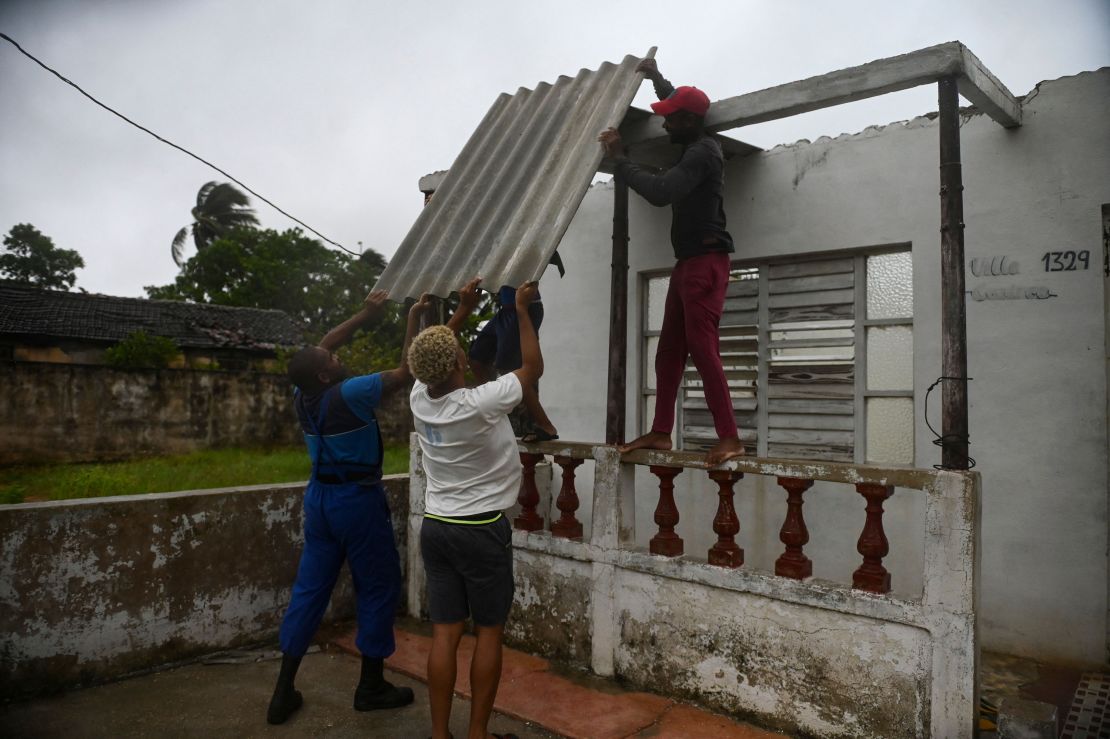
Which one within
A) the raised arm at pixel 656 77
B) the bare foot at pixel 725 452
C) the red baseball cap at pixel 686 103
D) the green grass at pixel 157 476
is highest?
the raised arm at pixel 656 77

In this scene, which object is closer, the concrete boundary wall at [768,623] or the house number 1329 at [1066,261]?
the concrete boundary wall at [768,623]

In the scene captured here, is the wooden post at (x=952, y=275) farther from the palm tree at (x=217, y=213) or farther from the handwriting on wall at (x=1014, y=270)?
the palm tree at (x=217, y=213)

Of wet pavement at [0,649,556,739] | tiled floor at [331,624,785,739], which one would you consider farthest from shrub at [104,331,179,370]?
tiled floor at [331,624,785,739]

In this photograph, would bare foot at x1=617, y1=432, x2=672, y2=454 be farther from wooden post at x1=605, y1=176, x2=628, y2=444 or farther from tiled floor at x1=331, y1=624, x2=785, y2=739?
tiled floor at x1=331, y1=624, x2=785, y2=739

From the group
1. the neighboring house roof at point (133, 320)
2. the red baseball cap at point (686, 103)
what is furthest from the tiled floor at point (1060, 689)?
the neighboring house roof at point (133, 320)

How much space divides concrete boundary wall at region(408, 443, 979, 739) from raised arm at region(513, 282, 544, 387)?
42.8 inches

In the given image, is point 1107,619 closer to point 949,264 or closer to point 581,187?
point 949,264

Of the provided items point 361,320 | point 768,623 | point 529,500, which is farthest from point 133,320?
point 768,623

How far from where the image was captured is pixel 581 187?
13.6ft

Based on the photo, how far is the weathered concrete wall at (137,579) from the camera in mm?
4156

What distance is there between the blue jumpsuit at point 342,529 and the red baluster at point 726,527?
5.84 ft

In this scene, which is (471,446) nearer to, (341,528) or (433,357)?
(433,357)

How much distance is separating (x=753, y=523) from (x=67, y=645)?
4.42m

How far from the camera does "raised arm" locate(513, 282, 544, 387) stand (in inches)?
142
